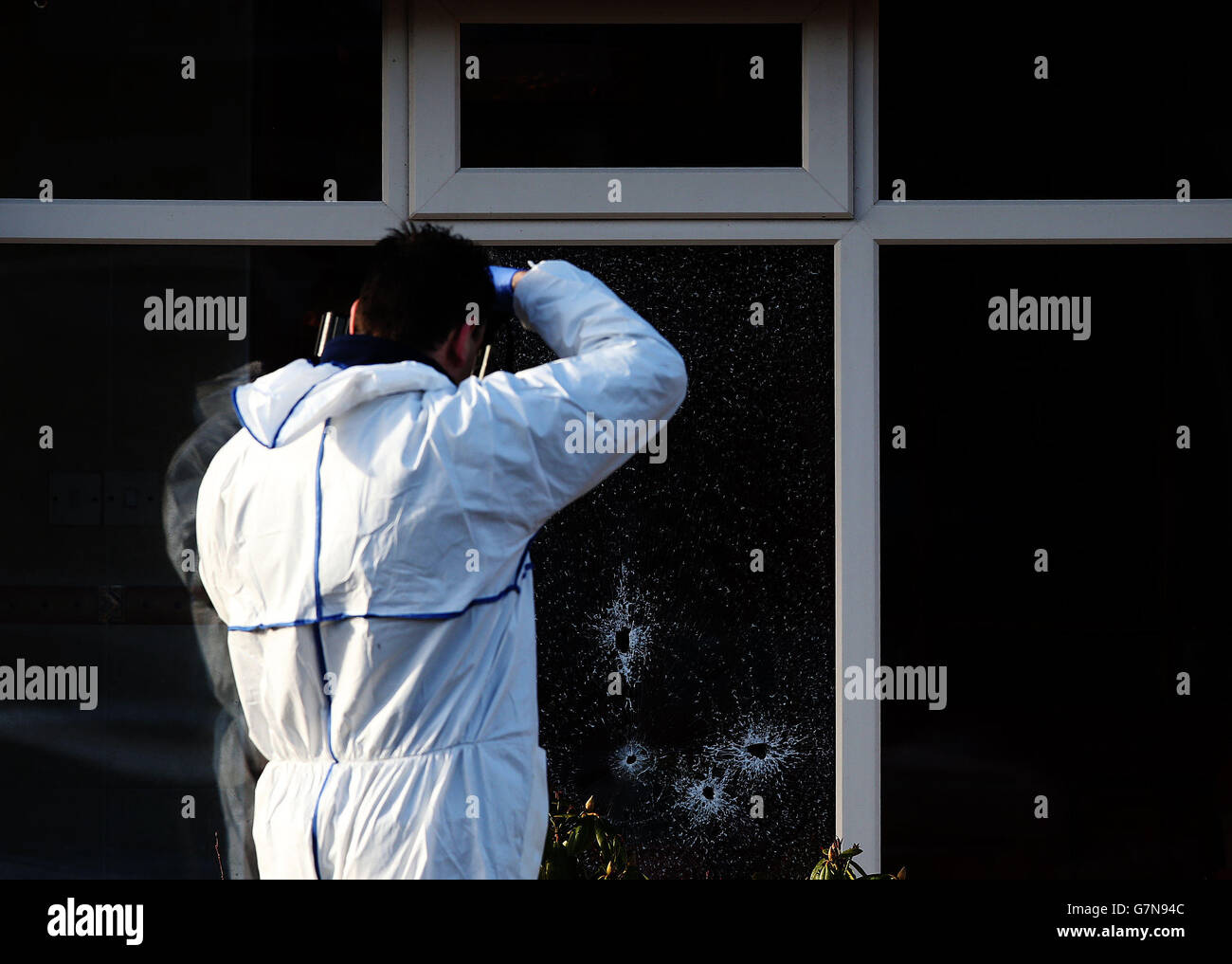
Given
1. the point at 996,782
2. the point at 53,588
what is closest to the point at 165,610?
the point at 53,588

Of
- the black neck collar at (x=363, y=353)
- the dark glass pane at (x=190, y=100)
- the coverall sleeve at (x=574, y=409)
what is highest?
the dark glass pane at (x=190, y=100)

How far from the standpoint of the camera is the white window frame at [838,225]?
A: 2.91 metres

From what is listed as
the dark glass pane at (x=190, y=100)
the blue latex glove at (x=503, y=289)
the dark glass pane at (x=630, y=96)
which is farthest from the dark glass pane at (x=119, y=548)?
the blue latex glove at (x=503, y=289)

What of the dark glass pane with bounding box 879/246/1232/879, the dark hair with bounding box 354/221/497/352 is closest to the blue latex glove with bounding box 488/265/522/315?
the dark hair with bounding box 354/221/497/352

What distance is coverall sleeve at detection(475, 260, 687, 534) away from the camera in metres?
1.70

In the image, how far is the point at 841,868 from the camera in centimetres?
271

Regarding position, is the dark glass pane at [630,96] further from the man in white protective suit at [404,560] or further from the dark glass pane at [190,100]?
the man in white protective suit at [404,560]

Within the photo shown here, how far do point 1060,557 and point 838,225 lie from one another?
3.27 ft

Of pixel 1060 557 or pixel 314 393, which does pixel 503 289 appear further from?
pixel 1060 557

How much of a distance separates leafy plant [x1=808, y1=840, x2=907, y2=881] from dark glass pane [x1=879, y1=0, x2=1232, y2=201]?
62.1 inches

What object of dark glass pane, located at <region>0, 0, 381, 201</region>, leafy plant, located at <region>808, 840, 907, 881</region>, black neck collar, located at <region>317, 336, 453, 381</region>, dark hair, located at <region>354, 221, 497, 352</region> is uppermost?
dark glass pane, located at <region>0, 0, 381, 201</region>

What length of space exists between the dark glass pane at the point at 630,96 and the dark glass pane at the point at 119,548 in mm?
539

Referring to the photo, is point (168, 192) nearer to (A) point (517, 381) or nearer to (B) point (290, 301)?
(B) point (290, 301)

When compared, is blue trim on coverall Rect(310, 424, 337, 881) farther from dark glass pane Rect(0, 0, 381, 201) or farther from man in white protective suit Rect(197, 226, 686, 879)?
dark glass pane Rect(0, 0, 381, 201)
